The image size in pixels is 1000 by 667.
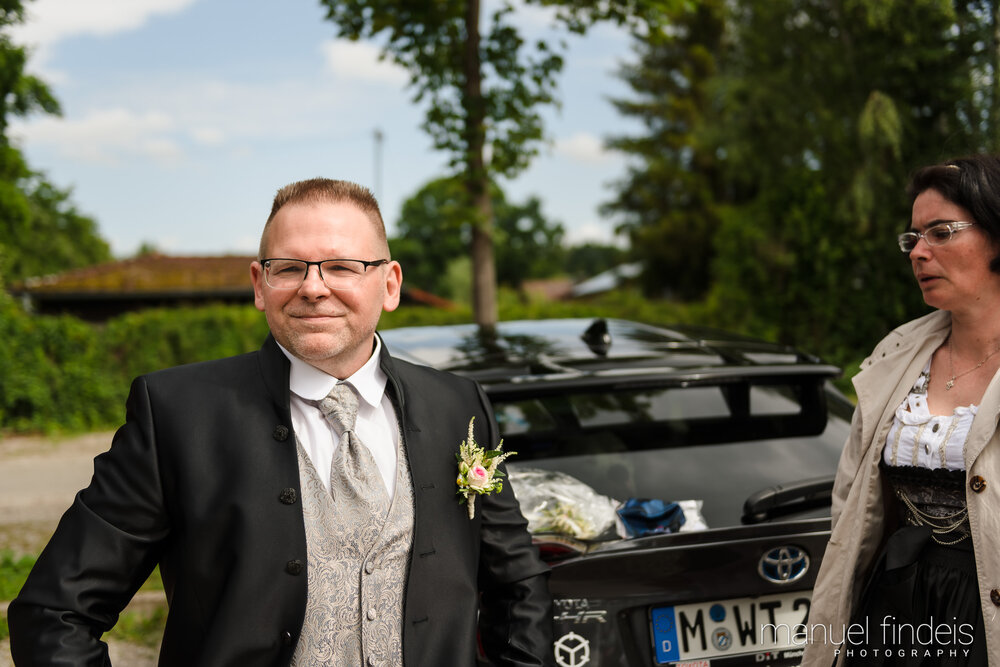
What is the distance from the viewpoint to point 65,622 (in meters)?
1.66

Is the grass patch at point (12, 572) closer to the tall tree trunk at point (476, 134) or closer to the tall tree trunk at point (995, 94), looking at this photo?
the tall tree trunk at point (476, 134)

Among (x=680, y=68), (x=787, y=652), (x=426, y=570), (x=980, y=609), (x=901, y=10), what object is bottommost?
(x=787, y=652)

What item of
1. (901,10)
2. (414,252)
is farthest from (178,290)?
(414,252)

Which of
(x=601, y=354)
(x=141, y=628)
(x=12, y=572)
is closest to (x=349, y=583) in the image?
(x=601, y=354)

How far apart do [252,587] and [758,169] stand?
57.1 feet

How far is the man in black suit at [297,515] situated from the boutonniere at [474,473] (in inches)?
1.2

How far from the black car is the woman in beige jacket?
0.52 ft

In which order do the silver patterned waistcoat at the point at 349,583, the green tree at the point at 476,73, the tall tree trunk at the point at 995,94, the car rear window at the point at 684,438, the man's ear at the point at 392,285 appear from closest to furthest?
the silver patterned waistcoat at the point at 349,583 < the man's ear at the point at 392,285 < the car rear window at the point at 684,438 < the tall tree trunk at the point at 995,94 < the green tree at the point at 476,73

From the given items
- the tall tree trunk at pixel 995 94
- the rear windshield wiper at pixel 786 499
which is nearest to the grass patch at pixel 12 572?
the rear windshield wiper at pixel 786 499

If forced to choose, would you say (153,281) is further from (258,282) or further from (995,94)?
(258,282)

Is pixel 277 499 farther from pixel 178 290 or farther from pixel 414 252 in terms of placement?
pixel 414 252

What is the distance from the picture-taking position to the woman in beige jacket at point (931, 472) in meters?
2.18

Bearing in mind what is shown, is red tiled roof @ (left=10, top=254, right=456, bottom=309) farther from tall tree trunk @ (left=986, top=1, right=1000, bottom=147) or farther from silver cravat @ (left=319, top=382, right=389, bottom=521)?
silver cravat @ (left=319, top=382, right=389, bottom=521)

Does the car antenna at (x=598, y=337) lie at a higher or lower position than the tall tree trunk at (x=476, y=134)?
lower
